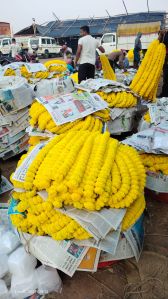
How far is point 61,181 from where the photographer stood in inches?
59.0

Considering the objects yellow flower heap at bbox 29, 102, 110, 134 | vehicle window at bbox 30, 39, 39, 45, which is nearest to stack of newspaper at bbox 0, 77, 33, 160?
Answer: yellow flower heap at bbox 29, 102, 110, 134

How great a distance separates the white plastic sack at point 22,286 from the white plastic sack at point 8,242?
0.16 meters

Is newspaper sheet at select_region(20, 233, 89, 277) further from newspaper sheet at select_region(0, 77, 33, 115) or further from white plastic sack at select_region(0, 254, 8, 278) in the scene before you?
newspaper sheet at select_region(0, 77, 33, 115)

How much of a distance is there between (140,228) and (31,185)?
0.77 meters

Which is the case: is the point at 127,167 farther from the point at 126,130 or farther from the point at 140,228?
the point at 126,130

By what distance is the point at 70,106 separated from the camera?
266 cm

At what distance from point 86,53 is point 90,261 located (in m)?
4.16

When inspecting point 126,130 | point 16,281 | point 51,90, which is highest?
point 51,90

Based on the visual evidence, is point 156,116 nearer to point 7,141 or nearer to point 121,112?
point 121,112

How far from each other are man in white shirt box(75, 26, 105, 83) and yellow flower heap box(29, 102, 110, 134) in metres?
2.57

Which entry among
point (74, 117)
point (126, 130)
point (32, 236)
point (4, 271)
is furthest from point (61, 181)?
point (126, 130)

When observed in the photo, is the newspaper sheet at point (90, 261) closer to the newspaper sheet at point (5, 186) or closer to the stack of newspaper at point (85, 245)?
the stack of newspaper at point (85, 245)

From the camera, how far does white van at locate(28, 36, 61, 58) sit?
22.5m

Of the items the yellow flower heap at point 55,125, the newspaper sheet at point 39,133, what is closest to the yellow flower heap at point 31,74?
the yellow flower heap at point 55,125
